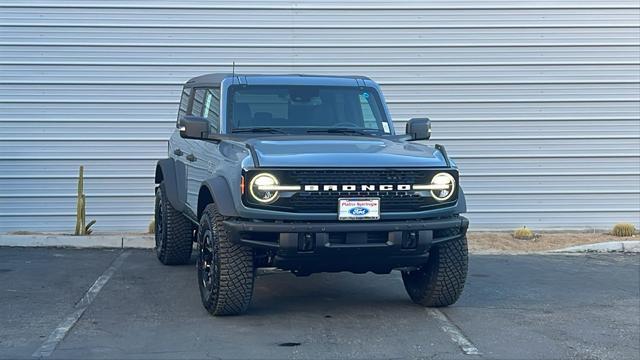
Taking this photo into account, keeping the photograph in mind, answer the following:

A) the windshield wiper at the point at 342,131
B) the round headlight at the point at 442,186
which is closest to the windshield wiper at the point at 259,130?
the windshield wiper at the point at 342,131

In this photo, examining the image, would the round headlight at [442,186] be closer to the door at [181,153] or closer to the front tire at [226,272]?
the front tire at [226,272]

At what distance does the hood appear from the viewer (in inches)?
298

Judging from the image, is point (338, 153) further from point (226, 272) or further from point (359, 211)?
point (226, 272)

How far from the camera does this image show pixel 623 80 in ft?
46.5

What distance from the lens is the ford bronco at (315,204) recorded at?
7465mm

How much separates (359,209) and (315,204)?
1.14 ft

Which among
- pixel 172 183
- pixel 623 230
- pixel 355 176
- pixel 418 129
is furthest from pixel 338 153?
pixel 623 230

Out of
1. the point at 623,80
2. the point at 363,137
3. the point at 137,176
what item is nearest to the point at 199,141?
the point at 363,137

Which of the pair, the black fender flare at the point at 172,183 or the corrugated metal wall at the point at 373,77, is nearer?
the black fender flare at the point at 172,183

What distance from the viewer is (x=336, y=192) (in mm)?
7555

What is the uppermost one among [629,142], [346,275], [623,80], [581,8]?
[581,8]

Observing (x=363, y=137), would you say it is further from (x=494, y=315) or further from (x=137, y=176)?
(x=137, y=176)

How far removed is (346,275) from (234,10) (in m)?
4.97

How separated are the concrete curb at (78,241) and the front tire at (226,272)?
4817mm
